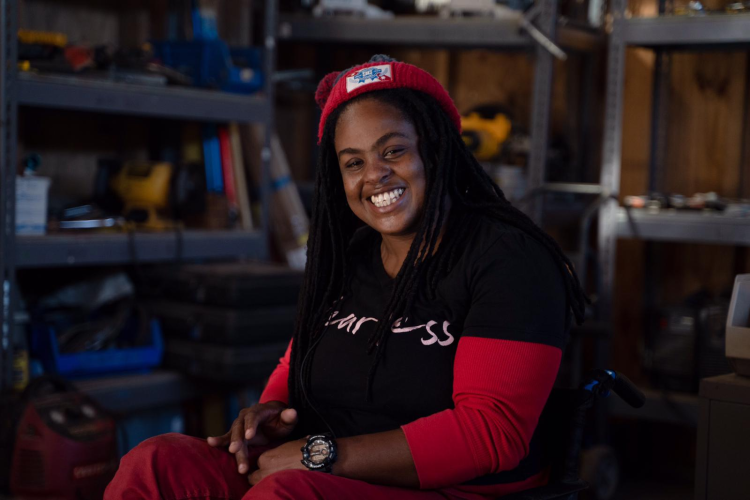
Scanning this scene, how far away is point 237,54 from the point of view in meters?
3.80

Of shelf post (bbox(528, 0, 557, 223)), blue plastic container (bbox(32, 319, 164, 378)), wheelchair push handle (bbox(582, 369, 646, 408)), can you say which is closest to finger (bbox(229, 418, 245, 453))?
wheelchair push handle (bbox(582, 369, 646, 408))

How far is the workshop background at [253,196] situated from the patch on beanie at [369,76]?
1592 millimetres

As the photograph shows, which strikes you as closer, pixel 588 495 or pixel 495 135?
pixel 588 495

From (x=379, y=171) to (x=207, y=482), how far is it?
2.12 ft

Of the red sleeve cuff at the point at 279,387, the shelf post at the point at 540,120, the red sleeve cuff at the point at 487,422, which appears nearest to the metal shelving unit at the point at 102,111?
the shelf post at the point at 540,120

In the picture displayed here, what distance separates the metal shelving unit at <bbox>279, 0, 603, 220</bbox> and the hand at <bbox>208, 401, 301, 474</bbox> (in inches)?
81.2

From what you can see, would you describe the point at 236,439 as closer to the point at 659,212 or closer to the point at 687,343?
the point at 659,212

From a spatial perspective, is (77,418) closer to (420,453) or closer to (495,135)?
(420,453)

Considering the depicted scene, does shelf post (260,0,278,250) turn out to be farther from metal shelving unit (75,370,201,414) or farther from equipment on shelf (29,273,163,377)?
metal shelving unit (75,370,201,414)

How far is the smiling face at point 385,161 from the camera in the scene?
1.65m

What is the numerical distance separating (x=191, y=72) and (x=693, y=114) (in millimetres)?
2153

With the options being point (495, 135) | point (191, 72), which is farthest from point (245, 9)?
point (495, 135)

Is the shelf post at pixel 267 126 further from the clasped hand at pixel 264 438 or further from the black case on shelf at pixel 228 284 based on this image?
the clasped hand at pixel 264 438

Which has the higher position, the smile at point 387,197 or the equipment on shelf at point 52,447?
the smile at point 387,197
